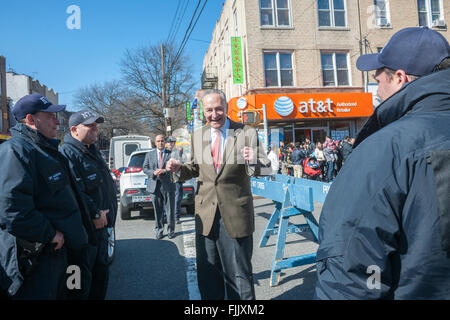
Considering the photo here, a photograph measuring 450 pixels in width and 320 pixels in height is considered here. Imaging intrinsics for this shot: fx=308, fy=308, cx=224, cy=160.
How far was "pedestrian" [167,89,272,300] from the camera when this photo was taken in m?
2.59

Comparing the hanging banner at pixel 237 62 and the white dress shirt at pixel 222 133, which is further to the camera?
the hanging banner at pixel 237 62

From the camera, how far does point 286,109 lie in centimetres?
1769

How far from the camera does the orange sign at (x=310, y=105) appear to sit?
17.7 m

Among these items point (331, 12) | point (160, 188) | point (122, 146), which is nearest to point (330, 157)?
point (160, 188)

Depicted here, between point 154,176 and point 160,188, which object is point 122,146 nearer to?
point 160,188

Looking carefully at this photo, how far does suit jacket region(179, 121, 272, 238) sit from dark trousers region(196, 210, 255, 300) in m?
0.08

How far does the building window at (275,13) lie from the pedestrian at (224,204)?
1762cm

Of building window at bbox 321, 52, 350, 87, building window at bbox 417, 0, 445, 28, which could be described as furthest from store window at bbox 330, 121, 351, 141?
building window at bbox 417, 0, 445, 28

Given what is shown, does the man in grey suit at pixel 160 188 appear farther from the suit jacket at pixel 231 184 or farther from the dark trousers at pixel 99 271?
the suit jacket at pixel 231 184

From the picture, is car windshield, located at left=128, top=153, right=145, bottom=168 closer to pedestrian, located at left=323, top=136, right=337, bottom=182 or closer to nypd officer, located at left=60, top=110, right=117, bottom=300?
nypd officer, located at left=60, top=110, right=117, bottom=300

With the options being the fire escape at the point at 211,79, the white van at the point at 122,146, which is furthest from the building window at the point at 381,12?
the white van at the point at 122,146
